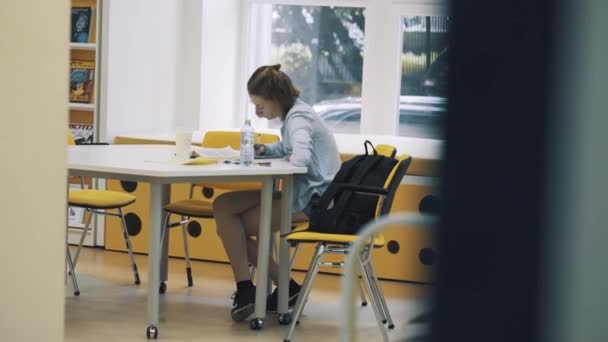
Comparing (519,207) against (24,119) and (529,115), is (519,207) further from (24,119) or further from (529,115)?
(24,119)

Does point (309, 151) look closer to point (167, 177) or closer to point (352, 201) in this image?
point (352, 201)

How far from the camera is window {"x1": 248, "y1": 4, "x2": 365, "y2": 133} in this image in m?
6.26

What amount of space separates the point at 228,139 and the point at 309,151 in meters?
0.81

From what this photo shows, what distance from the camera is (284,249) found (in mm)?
4113

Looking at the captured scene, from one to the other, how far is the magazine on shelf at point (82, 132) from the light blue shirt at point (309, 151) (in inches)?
75.2

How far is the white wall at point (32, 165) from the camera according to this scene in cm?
237

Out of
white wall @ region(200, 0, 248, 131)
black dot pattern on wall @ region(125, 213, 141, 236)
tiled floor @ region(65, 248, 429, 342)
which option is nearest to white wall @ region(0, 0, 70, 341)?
tiled floor @ region(65, 248, 429, 342)

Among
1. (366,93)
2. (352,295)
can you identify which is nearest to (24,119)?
(352,295)

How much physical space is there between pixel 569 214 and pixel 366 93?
5530 millimetres

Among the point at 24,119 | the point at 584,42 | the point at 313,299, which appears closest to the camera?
the point at 584,42

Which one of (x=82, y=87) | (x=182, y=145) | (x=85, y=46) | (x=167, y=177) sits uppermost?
(x=85, y=46)

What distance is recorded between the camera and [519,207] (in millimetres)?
694

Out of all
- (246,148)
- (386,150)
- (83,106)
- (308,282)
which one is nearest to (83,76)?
(83,106)

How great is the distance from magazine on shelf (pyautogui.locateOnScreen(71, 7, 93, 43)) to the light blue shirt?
1.99 meters
